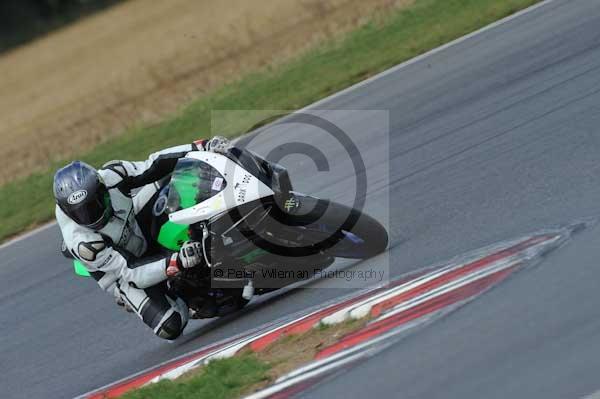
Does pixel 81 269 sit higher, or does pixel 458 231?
pixel 81 269

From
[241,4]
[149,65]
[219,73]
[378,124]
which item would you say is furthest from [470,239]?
[241,4]

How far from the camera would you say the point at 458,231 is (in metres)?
6.89

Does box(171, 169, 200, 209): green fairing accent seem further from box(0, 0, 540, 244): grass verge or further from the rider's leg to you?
box(0, 0, 540, 244): grass verge

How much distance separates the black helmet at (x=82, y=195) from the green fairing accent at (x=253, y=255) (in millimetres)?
1079

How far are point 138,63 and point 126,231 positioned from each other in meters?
18.9

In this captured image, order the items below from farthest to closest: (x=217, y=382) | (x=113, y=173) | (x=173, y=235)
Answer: (x=113, y=173)
(x=173, y=235)
(x=217, y=382)

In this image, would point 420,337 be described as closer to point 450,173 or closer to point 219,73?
point 450,173

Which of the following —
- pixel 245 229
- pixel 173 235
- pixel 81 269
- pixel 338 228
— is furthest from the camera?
pixel 81 269

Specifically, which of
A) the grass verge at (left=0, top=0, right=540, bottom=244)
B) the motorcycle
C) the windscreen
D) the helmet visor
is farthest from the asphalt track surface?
the helmet visor

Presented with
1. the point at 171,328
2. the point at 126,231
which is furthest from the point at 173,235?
the point at 171,328

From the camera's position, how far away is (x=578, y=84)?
938 centimetres

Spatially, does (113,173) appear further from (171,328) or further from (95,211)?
(171,328)

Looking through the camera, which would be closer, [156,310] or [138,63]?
[156,310]

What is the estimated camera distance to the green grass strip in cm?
543
